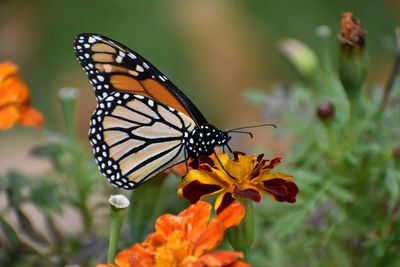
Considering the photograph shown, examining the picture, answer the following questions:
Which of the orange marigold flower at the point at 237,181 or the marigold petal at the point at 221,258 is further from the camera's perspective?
the orange marigold flower at the point at 237,181

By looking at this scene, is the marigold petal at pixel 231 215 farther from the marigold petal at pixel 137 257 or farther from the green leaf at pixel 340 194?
the green leaf at pixel 340 194

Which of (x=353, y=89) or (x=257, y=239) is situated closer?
(x=353, y=89)

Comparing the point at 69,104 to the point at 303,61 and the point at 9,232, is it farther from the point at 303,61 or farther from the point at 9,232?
the point at 303,61

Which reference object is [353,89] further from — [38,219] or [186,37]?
[186,37]

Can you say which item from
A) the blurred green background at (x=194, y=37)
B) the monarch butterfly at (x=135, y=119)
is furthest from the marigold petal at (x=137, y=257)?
the blurred green background at (x=194, y=37)

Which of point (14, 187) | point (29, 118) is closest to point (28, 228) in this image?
point (14, 187)

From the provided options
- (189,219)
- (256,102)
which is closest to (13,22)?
(256,102)
